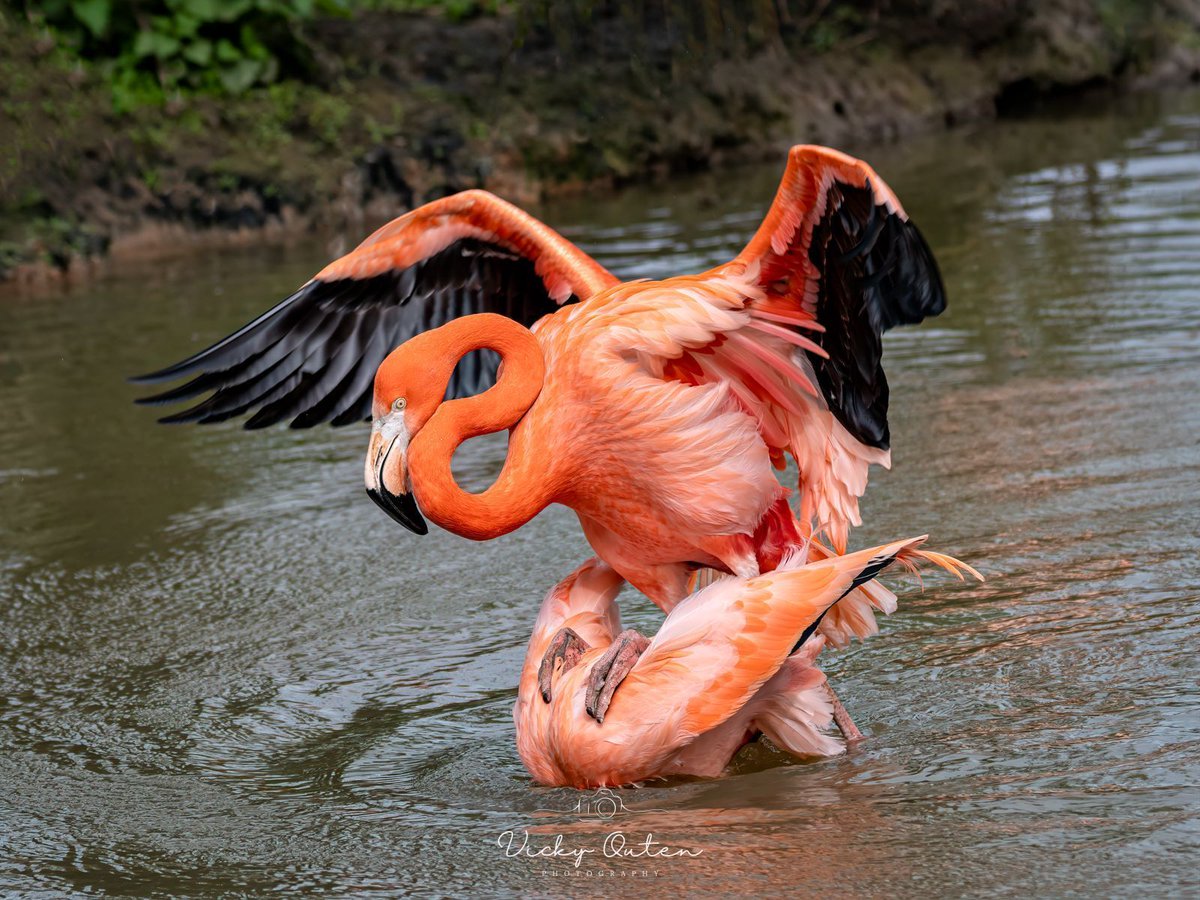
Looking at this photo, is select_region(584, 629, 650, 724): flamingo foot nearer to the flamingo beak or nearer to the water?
the water

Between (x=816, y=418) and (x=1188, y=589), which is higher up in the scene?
(x=816, y=418)

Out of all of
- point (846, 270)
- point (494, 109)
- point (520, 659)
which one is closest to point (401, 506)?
point (520, 659)

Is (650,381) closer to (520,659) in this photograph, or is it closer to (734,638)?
(734,638)

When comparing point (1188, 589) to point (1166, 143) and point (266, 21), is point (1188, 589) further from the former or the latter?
point (266, 21)

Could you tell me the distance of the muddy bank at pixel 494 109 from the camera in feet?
43.3

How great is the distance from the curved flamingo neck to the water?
71cm

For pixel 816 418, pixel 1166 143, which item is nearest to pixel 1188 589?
pixel 816 418

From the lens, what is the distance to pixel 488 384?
5.52 m

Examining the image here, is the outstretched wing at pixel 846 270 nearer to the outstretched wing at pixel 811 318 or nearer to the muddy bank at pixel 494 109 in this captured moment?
the outstretched wing at pixel 811 318

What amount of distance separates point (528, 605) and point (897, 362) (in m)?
3.22

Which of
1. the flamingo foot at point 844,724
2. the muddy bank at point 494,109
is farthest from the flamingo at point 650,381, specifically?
the muddy bank at point 494,109

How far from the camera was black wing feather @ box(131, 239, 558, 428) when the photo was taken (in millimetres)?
4949

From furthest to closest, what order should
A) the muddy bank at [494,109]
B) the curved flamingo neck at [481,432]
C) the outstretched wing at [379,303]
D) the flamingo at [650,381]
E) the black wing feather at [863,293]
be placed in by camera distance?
the muddy bank at [494,109]
the outstretched wing at [379,303]
the black wing feather at [863,293]
the flamingo at [650,381]
the curved flamingo neck at [481,432]

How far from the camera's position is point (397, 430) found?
3.93 meters
